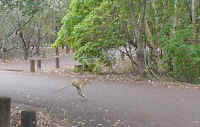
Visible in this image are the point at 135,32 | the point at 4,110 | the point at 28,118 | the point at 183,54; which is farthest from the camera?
the point at 135,32

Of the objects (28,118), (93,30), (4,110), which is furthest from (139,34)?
(28,118)

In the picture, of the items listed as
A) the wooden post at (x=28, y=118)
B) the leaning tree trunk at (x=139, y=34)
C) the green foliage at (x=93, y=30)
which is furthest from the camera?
the green foliage at (x=93, y=30)

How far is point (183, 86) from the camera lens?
377 inches

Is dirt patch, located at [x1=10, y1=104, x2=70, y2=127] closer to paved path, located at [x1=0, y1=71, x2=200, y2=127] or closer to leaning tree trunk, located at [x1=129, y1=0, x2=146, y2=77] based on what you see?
paved path, located at [x1=0, y1=71, x2=200, y2=127]

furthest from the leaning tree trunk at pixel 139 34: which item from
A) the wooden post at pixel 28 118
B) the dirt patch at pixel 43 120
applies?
the wooden post at pixel 28 118

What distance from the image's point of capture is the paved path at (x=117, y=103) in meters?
5.99

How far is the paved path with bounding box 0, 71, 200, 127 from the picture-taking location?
5.99 metres

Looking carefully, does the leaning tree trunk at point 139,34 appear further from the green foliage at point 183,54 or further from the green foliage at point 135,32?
the green foliage at point 183,54

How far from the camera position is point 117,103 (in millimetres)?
7488

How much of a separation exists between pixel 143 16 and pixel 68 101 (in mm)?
5184

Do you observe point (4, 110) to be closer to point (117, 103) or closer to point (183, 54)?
point (117, 103)

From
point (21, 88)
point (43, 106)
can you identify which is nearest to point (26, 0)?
point (43, 106)

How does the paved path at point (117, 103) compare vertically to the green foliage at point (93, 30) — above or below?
below

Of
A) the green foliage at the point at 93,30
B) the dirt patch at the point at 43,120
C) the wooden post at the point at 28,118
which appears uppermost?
the green foliage at the point at 93,30
